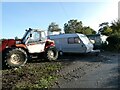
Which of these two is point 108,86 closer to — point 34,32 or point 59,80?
point 59,80

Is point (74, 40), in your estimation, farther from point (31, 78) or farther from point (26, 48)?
point (31, 78)

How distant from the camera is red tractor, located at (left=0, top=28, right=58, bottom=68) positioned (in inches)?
512

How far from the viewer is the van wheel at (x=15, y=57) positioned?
42.0 feet

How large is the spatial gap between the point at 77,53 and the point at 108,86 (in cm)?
1121

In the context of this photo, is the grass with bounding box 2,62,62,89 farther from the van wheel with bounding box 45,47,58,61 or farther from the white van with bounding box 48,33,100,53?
the white van with bounding box 48,33,100,53

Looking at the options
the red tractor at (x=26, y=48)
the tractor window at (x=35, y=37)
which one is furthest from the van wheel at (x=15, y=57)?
the tractor window at (x=35, y=37)

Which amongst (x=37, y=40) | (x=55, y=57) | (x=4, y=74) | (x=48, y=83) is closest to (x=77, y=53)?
(x=55, y=57)

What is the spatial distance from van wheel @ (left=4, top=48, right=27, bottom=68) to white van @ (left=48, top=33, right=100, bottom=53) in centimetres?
703

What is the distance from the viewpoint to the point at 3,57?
1293cm

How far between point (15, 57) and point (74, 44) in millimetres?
7678

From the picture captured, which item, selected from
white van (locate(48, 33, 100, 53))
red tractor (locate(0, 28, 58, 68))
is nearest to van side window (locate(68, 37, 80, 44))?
white van (locate(48, 33, 100, 53))

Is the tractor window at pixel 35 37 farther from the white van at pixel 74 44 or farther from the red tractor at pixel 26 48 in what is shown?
the white van at pixel 74 44

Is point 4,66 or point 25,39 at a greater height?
point 25,39

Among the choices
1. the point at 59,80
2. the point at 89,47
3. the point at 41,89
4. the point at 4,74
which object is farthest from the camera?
the point at 89,47
